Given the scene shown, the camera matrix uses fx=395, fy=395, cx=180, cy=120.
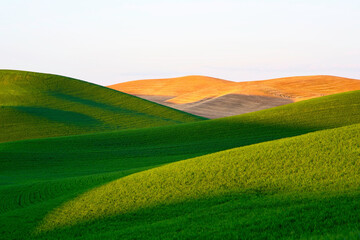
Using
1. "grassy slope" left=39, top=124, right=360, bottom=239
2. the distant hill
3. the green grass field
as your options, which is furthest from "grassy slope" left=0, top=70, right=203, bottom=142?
"grassy slope" left=39, top=124, right=360, bottom=239

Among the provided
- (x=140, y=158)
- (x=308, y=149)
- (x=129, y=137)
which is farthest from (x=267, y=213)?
(x=129, y=137)

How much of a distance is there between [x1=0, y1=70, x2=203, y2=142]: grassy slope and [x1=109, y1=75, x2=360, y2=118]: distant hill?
Answer: 51.9 ft

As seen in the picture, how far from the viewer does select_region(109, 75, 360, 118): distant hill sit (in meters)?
76.0

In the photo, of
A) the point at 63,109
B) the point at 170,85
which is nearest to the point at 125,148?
the point at 63,109

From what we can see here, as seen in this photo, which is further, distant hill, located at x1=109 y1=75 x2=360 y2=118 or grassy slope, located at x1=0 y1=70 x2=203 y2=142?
distant hill, located at x1=109 y1=75 x2=360 y2=118

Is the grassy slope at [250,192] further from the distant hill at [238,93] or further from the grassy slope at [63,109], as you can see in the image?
the distant hill at [238,93]

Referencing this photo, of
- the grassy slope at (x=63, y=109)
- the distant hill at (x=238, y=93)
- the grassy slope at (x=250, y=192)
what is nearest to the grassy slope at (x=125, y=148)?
the grassy slope at (x=250, y=192)

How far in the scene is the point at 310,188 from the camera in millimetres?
10430

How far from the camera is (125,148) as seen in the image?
105 ft

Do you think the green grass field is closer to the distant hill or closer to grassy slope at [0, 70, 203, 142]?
grassy slope at [0, 70, 203, 142]

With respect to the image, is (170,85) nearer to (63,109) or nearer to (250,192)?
(63,109)

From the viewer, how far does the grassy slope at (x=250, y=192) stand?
27.2 feet

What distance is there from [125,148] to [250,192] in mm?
21698

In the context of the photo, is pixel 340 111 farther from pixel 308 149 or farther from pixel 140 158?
pixel 308 149
